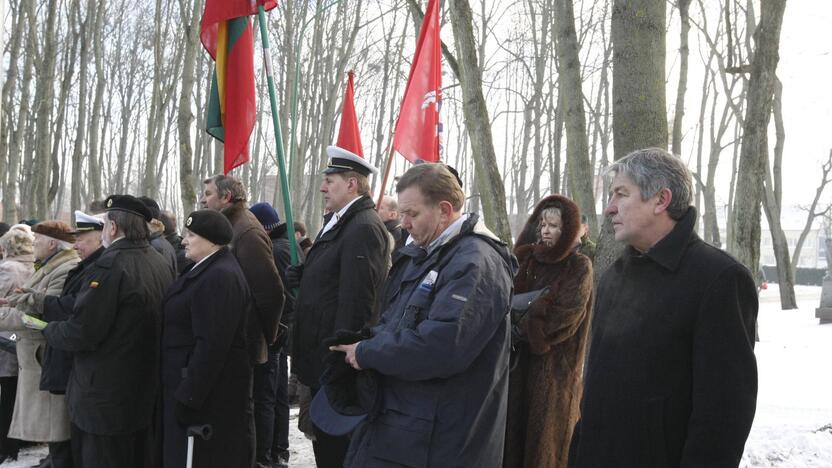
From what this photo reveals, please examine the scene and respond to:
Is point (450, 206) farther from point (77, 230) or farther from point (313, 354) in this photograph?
point (77, 230)

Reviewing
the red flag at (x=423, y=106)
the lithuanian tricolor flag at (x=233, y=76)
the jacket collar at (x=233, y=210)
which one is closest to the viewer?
the jacket collar at (x=233, y=210)

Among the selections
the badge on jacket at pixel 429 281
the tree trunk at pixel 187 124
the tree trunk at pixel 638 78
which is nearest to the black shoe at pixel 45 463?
the badge on jacket at pixel 429 281

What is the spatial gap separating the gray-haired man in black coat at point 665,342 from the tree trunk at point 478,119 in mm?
5649

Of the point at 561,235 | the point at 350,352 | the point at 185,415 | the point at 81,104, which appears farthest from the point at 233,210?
the point at 81,104

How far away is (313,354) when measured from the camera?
14.7ft

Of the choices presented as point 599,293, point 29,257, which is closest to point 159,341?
point 29,257

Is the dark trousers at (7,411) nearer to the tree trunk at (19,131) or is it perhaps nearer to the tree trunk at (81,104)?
the tree trunk at (19,131)

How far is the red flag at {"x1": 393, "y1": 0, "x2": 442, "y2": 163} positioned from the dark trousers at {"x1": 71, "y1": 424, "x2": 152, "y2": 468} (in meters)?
3.04

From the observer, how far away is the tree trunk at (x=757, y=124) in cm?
983

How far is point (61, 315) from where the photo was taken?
4996 mm

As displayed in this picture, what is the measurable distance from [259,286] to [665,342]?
3209 mm

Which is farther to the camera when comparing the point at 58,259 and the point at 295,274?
the point at 58,259

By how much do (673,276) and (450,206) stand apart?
39.9 inches

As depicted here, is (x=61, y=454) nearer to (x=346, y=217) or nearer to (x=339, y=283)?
(x=339, y=283)
